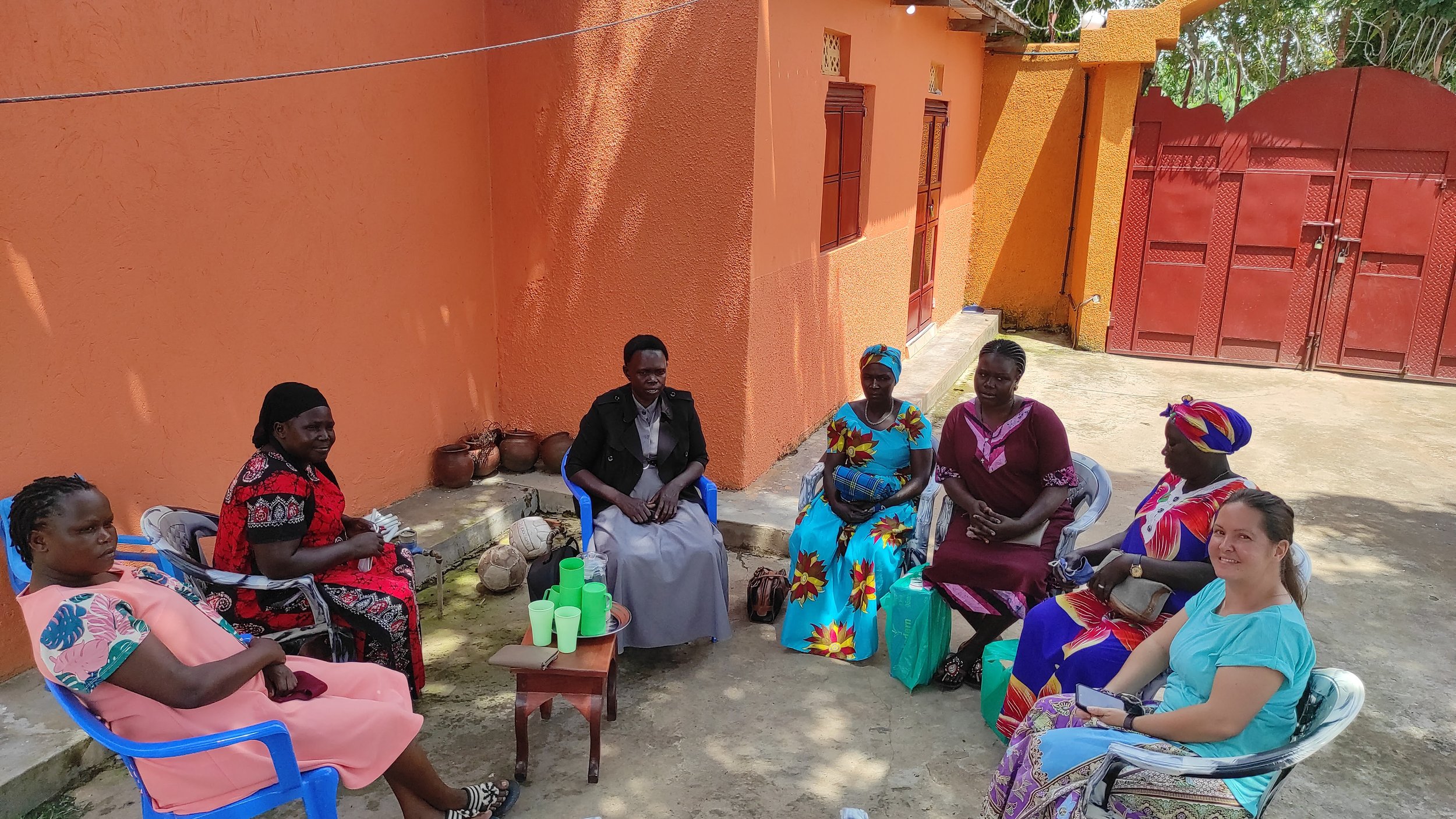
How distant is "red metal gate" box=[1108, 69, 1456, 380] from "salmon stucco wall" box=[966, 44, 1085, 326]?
109 centimetres

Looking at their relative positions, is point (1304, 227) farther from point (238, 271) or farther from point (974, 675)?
point (238, 271)

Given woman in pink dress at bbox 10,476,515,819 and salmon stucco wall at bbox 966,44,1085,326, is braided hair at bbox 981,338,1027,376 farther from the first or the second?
salmon stucco wall at bbox 966,44,1085,326

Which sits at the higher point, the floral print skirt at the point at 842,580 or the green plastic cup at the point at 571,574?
the green plastic cup at the point at 571,574

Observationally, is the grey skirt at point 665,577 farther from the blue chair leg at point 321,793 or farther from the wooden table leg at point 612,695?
the blue chair leg at point 321,793

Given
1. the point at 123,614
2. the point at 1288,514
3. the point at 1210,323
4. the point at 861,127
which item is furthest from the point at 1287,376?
Answer: the point at 123,614

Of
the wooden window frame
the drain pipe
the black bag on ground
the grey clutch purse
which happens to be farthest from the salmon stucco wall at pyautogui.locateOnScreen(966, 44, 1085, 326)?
the black bag on ground

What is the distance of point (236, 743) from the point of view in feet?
8.02

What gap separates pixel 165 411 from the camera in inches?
158

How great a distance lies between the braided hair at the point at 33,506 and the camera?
237 centimetres

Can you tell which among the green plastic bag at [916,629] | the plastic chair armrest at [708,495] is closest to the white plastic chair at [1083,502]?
the green plastic bag at [916,629]

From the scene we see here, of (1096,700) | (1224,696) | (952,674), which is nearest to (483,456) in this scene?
(952,674)

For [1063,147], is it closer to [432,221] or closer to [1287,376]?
[1287,376]

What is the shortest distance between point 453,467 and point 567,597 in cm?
249

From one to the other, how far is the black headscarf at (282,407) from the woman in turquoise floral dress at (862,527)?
207cm
